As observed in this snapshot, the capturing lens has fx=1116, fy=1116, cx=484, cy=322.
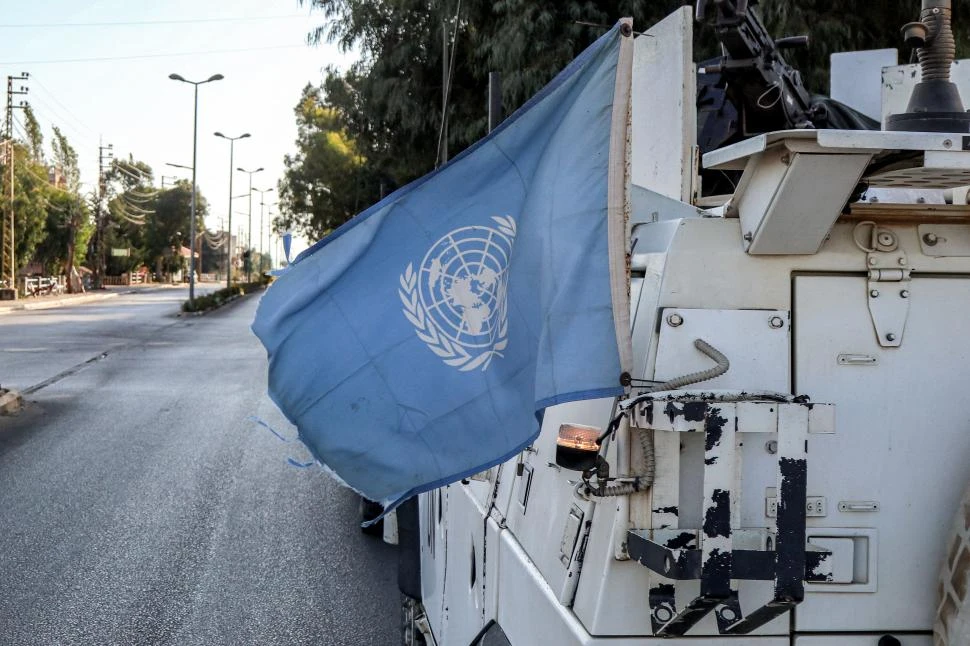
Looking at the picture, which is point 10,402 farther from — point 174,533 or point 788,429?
point 788,429

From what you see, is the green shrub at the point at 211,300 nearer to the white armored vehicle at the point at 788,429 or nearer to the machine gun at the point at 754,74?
the machine gun at the point at 754,74

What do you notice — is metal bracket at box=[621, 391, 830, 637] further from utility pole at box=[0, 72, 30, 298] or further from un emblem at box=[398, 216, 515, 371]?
utility pole at box=[0, 72, 30, 298]

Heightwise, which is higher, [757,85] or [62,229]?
[62,229]

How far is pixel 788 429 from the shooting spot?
2.13m

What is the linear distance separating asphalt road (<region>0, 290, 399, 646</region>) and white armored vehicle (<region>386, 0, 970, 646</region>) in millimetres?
3608

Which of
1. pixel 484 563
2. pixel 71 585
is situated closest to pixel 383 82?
pixel 71 585

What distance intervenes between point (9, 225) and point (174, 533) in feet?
169

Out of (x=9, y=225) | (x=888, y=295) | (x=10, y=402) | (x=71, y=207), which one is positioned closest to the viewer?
(x=888, y=295)

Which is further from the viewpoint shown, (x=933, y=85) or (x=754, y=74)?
(x=754, y=74)

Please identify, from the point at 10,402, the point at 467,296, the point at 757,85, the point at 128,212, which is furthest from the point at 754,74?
the point at 128,212

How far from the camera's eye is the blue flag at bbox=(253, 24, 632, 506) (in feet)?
8.52

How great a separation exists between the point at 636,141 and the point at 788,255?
85.5 inches

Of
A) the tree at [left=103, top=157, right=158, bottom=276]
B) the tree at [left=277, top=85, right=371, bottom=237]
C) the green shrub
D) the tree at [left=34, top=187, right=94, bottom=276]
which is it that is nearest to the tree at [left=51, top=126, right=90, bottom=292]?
the tree at [left=34, top=187, right=94, bottom=276]

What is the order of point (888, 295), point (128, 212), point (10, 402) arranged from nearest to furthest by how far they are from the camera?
point (888, 295) < point (10, 402) < point (128, 212)
